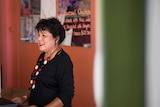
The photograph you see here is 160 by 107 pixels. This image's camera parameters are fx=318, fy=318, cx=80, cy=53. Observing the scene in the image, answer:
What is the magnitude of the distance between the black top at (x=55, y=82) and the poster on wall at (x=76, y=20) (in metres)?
1.08

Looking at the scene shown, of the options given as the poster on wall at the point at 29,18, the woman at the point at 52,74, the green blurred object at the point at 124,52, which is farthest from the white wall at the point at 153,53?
the poster on wall at the point at 29,18

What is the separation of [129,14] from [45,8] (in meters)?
1.30

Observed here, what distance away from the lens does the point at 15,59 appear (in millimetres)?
4285

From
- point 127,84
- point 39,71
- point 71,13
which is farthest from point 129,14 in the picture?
point 39,71

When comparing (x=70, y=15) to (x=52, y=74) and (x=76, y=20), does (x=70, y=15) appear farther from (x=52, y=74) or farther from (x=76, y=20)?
(x=52, y=74)

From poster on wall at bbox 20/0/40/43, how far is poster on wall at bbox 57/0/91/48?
0.58 meters

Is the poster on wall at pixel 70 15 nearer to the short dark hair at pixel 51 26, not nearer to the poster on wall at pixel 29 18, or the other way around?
the poster on wall at pixel 29 18

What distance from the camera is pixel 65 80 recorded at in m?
1.74

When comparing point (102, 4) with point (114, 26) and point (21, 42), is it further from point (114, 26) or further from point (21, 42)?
point (21, 42)

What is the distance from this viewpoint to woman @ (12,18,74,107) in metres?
1.73

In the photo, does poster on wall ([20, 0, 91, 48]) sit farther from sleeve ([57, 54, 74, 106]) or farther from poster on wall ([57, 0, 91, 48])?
sleeve ([57, 54, 74, 106])

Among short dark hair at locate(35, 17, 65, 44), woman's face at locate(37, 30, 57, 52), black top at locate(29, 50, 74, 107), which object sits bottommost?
black top at locate(29, 50, 74, 107)

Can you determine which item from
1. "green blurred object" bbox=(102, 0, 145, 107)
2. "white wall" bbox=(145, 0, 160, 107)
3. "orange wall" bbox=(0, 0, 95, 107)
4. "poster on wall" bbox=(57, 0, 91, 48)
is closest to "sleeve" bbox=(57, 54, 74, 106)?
"white wall" bbox=(145, 0, 160, 107)

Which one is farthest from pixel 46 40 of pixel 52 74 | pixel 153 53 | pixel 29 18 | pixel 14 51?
pixel 14 51
